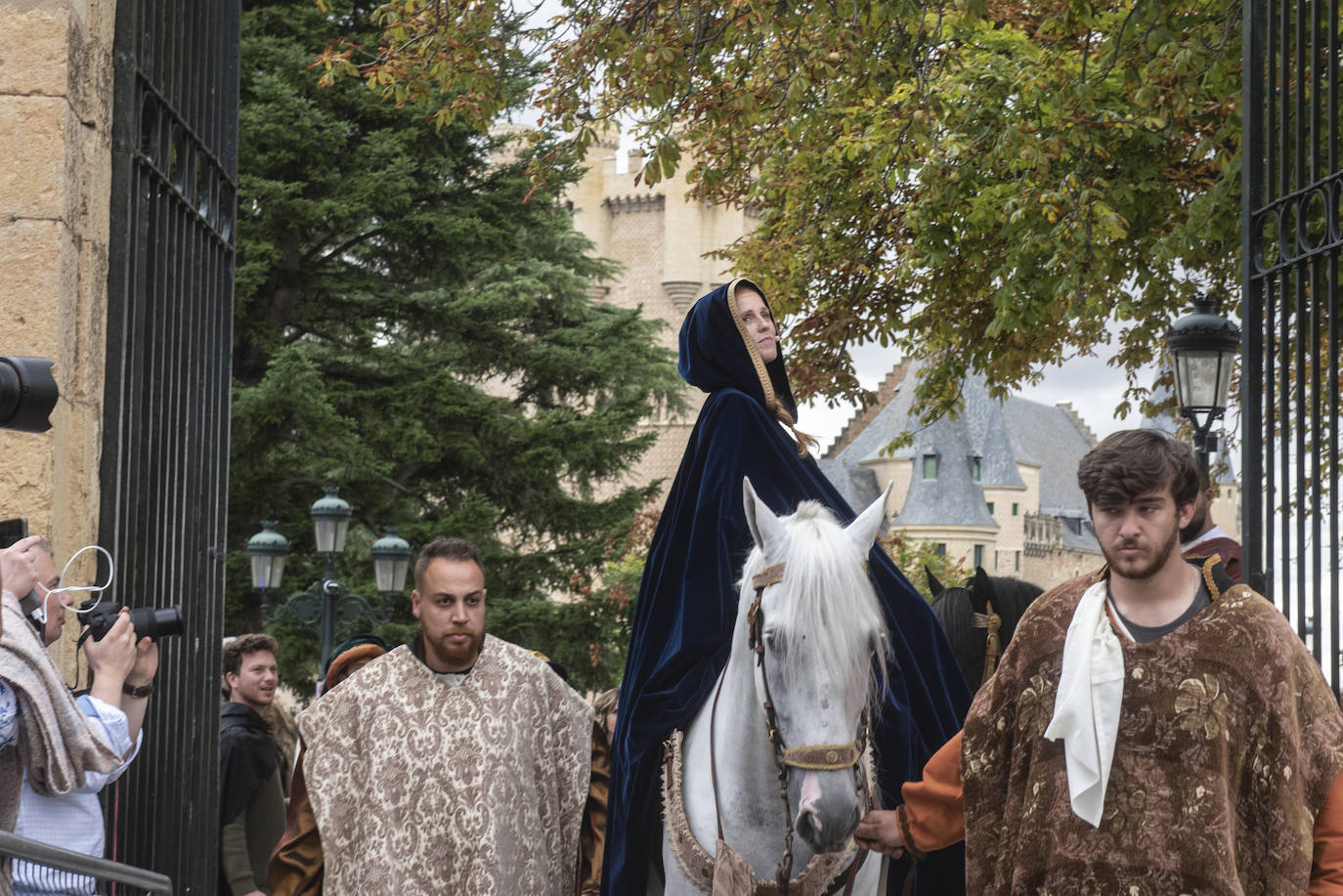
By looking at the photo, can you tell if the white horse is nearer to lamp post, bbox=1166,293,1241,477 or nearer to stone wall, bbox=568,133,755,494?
lamp post, bbox=1166,293,1241,477

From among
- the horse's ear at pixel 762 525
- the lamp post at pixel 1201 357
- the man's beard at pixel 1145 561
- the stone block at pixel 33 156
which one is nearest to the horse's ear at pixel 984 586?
the horse's ear at pixel 762 525

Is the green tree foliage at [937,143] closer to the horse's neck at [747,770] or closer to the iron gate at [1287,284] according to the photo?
the iron gate at [1287,284]

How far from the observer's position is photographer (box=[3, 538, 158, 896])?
388cm

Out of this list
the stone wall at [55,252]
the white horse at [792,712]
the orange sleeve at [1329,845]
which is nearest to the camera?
the orange sleeve at [1329,845]

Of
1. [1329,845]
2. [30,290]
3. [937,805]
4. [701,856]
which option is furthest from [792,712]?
[30,290]

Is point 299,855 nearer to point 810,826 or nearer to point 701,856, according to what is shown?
point 701,856

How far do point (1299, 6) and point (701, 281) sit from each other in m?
54.2

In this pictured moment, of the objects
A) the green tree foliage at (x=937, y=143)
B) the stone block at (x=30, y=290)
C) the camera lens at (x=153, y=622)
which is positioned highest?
the green tree foliage at (x=937, y=143)

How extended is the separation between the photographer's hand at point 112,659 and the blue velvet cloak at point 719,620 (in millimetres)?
1502

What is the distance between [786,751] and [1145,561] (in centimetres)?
105

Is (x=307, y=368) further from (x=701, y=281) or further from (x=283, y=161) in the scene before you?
(x=701, y=281)

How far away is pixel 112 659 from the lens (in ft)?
13.2

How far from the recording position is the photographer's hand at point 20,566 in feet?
12.3

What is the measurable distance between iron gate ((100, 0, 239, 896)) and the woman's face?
1.91m
